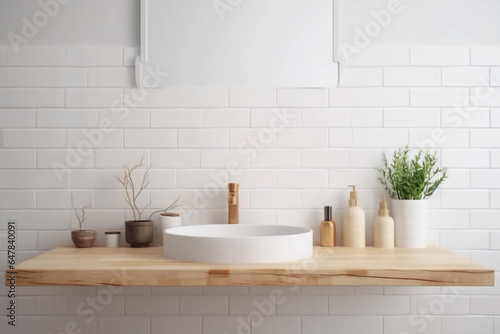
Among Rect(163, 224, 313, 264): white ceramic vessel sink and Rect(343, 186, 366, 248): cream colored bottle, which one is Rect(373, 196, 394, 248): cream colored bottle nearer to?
Rect(343, 186, 366, 248): cream colored bottle

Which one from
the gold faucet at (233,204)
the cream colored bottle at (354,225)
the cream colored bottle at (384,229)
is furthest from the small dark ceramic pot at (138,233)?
the cream colored bottle at (384,229)

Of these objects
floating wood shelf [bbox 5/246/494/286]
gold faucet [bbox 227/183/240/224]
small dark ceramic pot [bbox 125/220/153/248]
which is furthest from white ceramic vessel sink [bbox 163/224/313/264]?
gold faucet [bbox 227/183/240/224]

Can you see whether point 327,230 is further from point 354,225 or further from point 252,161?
point 252,161

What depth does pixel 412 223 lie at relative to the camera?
7.32 ft

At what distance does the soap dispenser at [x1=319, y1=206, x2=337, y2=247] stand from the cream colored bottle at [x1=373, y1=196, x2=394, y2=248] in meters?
0.18

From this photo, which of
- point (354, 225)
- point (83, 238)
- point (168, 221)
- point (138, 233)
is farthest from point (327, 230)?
point (83, 238)

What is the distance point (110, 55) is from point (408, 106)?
1361mm

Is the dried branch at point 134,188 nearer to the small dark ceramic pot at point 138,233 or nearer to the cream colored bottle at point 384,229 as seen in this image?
the small dark ceramic pot at point 138,233

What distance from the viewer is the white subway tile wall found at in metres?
2.36

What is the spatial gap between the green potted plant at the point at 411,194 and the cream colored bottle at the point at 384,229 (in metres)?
0.04

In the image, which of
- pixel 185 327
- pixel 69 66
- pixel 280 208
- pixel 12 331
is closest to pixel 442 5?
pixel 280 208

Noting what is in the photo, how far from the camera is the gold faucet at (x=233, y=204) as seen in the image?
229 cm

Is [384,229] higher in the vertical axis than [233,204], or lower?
lower

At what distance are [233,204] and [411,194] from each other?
0.76 m
